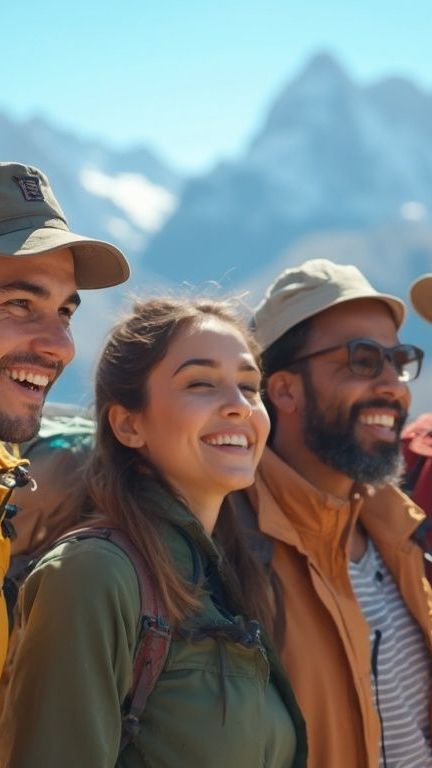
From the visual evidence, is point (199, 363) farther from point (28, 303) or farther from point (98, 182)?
point (98, 182)

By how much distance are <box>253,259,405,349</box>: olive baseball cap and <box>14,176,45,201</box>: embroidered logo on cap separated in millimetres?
1581

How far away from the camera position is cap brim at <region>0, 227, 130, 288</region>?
2971 millimetres

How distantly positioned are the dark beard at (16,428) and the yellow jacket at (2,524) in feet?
0.33

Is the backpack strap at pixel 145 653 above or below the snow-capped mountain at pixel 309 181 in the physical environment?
below

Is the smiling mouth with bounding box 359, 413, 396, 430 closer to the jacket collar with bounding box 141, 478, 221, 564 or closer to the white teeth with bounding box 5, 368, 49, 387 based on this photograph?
the jacket collar with bounding box 141, 478, 221, 564

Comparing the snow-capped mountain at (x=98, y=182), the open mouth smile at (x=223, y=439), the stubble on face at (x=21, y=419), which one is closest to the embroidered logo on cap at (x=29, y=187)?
the stubble on face at (x=21, y=419)

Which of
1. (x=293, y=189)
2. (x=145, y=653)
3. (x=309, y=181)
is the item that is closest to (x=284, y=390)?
(x=145, y=653)

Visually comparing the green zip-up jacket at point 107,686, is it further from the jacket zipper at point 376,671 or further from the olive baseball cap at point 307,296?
the olive baseball cap at point 307,296

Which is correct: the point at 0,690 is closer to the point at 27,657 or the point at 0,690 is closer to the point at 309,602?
the point at 27,657

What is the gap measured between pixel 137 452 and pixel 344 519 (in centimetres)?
111

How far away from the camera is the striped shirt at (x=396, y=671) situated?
3.78m

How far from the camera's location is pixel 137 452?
132 inches

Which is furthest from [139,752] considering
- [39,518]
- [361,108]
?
[361,108]

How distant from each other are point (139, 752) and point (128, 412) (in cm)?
115
